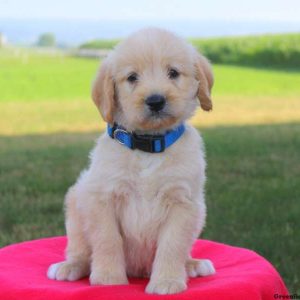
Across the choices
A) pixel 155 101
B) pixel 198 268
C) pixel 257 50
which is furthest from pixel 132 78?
pixel 257 50

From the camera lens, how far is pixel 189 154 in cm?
359

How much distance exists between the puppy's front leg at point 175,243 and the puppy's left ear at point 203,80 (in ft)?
1.95

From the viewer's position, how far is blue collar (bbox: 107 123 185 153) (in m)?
3.56

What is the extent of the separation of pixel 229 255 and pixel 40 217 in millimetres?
2906

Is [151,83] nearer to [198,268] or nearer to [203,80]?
[203,80]

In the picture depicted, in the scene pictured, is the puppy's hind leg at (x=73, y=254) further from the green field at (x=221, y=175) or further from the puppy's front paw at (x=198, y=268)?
the green field at (x=221, y=175)

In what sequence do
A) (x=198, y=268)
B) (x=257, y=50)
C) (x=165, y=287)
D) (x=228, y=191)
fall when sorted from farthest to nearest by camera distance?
1. (x=257, y=50)
2. (x=228, y=191)
3. (x=198, y=268)
4. (x=165, y=287)

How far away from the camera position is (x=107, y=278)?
11.3 ft

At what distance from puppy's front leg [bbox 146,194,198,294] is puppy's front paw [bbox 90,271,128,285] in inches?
6.4

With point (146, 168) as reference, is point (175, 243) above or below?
below

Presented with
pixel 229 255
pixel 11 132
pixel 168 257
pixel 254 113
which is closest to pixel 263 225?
pixel 229 255

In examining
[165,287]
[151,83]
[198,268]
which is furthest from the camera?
[198,268]

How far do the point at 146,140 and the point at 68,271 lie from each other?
2.86 ft

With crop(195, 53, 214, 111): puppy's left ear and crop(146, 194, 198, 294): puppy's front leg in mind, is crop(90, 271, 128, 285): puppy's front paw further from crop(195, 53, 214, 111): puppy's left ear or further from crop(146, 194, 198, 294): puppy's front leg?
crop(195, 53, 214, 111): puppy's left ear
